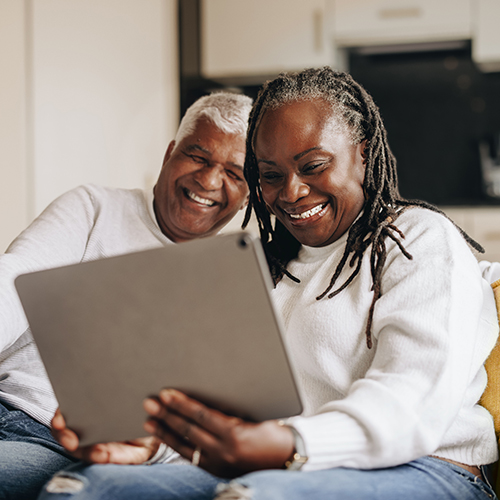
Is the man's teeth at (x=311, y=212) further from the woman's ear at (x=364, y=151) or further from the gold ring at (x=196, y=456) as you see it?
the gold ring at (x=196, y=456)

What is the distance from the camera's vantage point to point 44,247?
3.78 ft

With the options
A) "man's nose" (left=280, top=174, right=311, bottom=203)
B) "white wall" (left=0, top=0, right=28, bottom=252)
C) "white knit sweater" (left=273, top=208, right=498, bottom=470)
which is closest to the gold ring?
"white knit sweater" (left=273, top=208, right=498, bottom=470)

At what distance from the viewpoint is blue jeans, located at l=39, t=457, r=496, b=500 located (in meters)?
0.64

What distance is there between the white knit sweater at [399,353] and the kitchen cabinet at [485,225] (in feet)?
5.78

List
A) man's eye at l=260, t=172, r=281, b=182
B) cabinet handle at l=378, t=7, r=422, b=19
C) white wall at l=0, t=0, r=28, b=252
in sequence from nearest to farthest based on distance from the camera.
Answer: man's eye at l=260, t=172, r=281, b=182, white wall at l=0, t=0, r=28, b=252, cabinet handle at l=378, t=7, r=422, b=19

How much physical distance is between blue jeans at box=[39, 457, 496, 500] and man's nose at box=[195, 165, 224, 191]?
0.69 metres

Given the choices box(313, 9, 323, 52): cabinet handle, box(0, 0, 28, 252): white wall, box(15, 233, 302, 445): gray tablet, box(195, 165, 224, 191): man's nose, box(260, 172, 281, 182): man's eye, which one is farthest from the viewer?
box(313, 9, 323, 52): cabinet handle

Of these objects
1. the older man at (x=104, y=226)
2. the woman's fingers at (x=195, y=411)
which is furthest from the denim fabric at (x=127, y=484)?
the older man at (x=104, y=226)

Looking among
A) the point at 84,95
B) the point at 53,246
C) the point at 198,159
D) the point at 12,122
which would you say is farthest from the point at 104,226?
the point at 84,95

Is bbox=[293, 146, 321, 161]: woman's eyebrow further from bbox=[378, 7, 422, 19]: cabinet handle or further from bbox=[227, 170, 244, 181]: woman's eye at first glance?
bbox=[378, 7, 422, 19]: cabinet handle

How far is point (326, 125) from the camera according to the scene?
0.97m

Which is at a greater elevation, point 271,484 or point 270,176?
point 270,176

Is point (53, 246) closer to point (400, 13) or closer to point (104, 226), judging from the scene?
point (104, 226)

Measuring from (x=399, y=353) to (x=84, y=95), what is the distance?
192 centimetres
